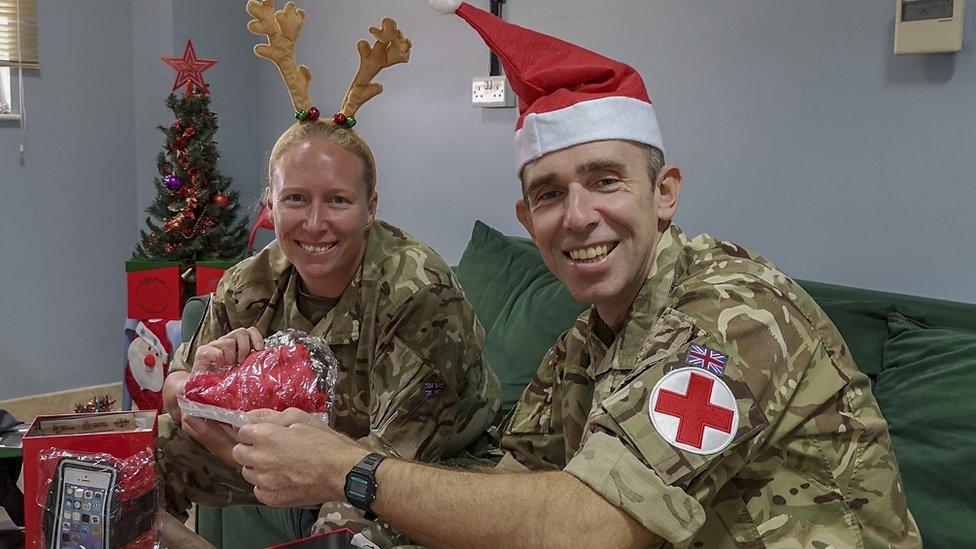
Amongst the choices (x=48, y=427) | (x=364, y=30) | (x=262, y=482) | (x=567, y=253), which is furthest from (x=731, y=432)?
(x=364, y=30)

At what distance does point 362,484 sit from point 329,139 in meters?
0.89

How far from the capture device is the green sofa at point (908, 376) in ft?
4.69

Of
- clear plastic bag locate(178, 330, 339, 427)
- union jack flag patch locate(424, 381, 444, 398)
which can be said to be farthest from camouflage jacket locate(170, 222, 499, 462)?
clear plastic bag locate(178, 330, 339, 427)

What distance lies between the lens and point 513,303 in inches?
97.0

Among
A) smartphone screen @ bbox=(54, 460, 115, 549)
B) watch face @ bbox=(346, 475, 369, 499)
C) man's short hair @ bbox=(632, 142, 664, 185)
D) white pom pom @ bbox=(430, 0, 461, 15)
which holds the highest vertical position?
white pom pom @ bbox=(430, 0, 461, 15)

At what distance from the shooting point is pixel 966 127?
184 centimetres

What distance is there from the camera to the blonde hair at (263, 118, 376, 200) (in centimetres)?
186

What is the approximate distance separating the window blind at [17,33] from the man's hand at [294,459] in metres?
3.26

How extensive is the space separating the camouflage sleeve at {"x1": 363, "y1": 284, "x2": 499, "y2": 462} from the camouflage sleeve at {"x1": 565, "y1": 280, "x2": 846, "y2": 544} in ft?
2.31

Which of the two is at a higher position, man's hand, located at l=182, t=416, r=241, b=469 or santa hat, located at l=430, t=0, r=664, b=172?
santa hat, located at l=430, t=0, r=664, b=172

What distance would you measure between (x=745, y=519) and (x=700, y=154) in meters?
1.45

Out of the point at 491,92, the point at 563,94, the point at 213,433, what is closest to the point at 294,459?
the point at 213,433

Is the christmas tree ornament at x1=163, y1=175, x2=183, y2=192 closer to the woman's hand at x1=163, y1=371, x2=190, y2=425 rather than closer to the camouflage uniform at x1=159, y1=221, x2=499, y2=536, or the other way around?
the camouflage uniform at x1=159, y1=221, x2=499, y2=536

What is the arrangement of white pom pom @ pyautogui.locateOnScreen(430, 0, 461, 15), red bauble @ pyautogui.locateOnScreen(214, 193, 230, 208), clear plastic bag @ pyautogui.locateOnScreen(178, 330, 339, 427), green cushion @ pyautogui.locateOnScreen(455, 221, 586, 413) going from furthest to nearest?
red bauble @ pyautogui.locateOnScreen(214, 193, 230, 208) < green cushion @ pyautogui.locateOnScreen(455, 221, 586, 413) < white pom pom @ pyautogui.locateOnScreen(430, 0, 461, 15) < clear plastic bag @ pyautogui.locateOnScreen(178, 330, 339, 427)
